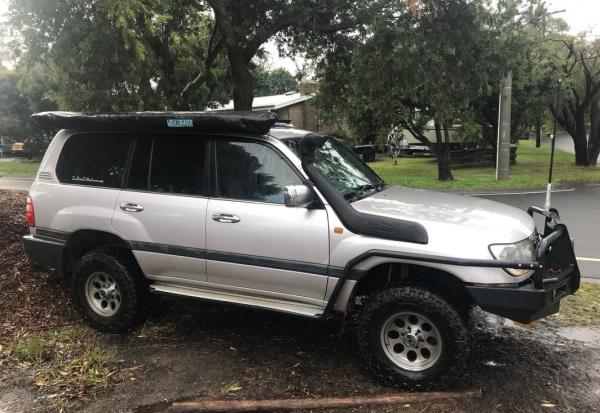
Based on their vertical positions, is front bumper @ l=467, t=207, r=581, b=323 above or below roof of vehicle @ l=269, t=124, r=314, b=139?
below

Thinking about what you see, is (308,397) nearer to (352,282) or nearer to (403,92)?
(352,282)

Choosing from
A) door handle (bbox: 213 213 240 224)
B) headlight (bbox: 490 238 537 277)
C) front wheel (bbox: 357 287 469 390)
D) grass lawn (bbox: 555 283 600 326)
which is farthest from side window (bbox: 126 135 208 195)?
grass lawn (bbox: 555 283 600 326)

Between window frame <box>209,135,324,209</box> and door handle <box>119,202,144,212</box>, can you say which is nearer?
window frame <box>209,135,324,209</box>

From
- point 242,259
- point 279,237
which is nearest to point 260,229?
point 279,237

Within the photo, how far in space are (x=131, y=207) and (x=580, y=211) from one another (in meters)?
10.3

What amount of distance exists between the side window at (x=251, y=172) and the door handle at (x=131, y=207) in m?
0.73

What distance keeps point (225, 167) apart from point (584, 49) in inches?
921

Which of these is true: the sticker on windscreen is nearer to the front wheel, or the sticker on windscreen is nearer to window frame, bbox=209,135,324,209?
window frame, bbox=209,135,324,209

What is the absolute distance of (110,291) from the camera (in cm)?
467

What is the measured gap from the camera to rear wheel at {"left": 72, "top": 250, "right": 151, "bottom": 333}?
14.9 ft

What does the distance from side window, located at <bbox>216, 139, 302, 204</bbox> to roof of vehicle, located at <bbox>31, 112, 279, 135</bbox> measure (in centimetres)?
15

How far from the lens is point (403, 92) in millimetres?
9023

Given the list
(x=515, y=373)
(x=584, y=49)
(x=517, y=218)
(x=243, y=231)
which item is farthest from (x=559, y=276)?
(x=584, y=49)

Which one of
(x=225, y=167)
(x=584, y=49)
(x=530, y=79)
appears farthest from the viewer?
(x=584, y=49)
